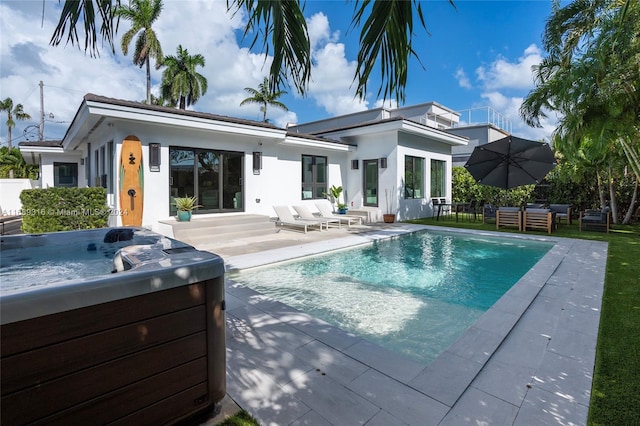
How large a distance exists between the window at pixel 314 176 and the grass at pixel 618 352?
1145 centimetres

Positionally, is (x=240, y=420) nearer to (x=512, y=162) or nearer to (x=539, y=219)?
(x=539, y=219)

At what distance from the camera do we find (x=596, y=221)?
12773 millimetres

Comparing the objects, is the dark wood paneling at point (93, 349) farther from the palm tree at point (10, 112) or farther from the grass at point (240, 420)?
the palm tree at point (10, 112)

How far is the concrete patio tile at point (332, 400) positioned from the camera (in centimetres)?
254

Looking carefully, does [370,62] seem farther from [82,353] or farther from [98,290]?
[82,353]

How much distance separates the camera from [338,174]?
17.3m

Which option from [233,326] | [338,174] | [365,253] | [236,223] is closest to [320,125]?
[338,174]

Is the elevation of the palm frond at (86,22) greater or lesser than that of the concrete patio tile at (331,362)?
greater

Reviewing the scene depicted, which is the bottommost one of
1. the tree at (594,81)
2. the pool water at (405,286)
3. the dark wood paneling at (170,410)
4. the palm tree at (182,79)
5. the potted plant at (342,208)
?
the pool water at (405,286)

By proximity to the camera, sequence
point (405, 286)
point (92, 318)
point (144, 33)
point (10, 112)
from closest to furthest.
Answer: point (92, 318), point (405, 286), point (144, 33), point (10, 112)

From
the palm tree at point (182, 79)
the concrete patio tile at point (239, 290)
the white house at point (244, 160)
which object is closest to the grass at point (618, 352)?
the concrete patio tile at point (239, 290)

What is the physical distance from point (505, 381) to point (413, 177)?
1463 cm

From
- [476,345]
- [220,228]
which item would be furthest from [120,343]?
[220,228]

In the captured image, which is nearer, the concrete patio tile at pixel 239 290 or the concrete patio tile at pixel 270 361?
the concrete patio tile at pixel 270 361
